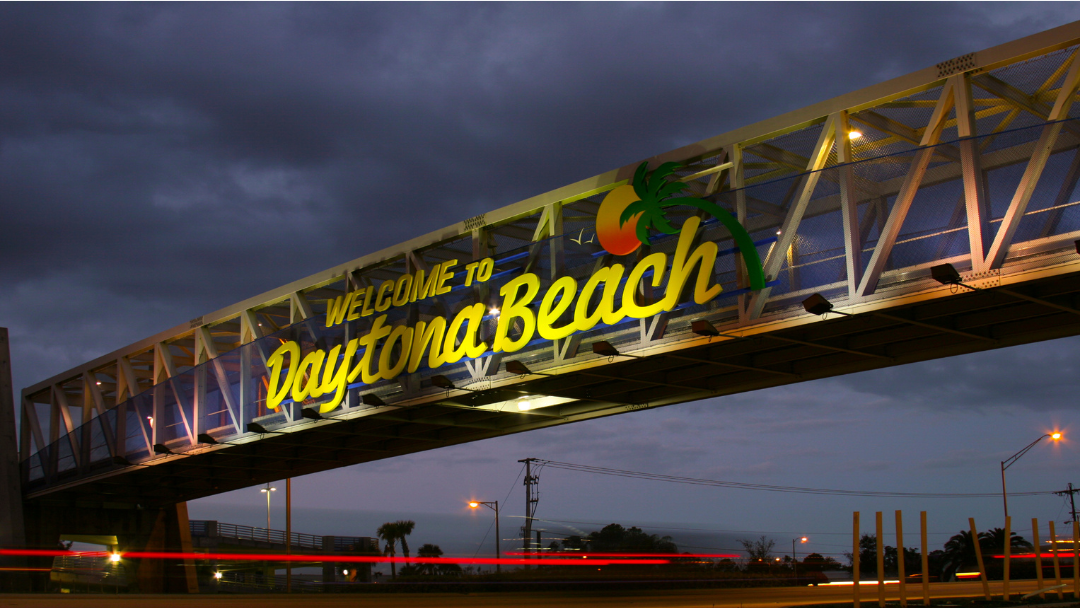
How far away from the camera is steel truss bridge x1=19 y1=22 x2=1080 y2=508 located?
16938 mm

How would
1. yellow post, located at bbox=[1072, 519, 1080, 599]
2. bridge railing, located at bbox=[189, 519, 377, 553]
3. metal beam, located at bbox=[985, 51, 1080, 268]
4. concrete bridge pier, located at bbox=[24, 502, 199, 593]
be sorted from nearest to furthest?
metal beam, located at bbox=[985, 51, 1080, 268], yellow post, located at bbox=[1072, 519, 1080, 599], concrete bridge pier, located at bbox=[24, 502, 199, 593], bridge railing, located at bbox=[189, 519, 377, 553]

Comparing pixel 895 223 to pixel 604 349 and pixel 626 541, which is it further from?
pixel 626 541

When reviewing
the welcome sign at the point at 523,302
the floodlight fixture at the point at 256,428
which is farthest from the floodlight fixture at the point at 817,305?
the floodlight fixture at the point at 256,428

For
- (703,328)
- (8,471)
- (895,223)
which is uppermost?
(895,223)

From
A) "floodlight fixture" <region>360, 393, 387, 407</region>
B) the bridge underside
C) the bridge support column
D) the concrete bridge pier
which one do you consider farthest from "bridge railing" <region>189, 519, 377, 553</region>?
"floodlight fixture" <region>360, 393, 387, 407</region>

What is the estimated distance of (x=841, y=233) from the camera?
18.9 m

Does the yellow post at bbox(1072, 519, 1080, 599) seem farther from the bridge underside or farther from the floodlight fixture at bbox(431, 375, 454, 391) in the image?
the floodlight fixture at bbox(431, 375, 454, 391)

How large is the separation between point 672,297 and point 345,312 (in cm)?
1155

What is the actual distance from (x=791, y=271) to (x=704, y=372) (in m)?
→ 4.94

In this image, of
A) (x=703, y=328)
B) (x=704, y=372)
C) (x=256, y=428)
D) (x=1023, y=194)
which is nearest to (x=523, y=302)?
(x=704, y=372)

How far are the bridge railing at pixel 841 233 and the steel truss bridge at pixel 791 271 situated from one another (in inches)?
1.8

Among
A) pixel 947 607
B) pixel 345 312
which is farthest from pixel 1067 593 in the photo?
pixel 345 312

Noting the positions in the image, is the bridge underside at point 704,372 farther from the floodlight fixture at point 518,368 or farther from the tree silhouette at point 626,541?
the tree silhouette at point 626,541

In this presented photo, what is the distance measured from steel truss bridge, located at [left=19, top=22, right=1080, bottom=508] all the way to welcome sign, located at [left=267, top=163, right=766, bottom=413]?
34 cm
